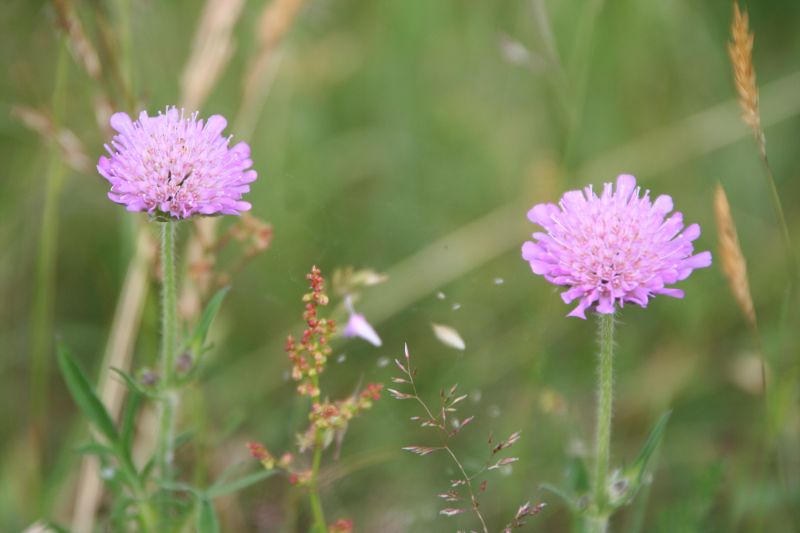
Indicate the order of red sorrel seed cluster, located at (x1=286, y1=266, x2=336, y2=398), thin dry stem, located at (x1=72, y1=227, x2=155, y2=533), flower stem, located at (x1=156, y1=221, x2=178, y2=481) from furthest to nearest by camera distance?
thin dry stem, located at (x1=72, y1=227, x2=155, y2=533) → flower stem, located at (x1=156, y1=221, x2=178, y2=481) → red sorrel seed cluster, located at (x1=286, y1=266, x2=336, y2=398)

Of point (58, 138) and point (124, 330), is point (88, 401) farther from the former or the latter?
point (58, 138)

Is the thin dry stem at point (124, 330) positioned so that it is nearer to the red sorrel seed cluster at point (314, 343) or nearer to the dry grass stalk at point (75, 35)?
the dry grass stalk at point (75, 35)

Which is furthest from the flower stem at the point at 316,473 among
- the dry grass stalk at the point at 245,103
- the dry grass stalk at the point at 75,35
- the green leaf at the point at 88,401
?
the dry grass stalk at the point at 75,35

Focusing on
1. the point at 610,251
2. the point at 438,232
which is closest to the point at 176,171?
the point at 610,251

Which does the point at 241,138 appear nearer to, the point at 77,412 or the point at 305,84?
the point at 305,84

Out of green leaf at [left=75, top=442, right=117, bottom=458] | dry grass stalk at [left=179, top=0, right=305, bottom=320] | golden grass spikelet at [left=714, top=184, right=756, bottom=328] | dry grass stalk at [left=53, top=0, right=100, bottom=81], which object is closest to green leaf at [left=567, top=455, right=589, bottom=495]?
golden grass spikelet at [left=714, top=184, right=756, bottom=328]

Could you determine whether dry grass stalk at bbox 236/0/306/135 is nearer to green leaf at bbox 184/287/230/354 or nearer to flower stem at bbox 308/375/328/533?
green leaf at bbox 184/287/230/354

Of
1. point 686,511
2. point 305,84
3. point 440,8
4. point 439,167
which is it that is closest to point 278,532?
point 686,511
